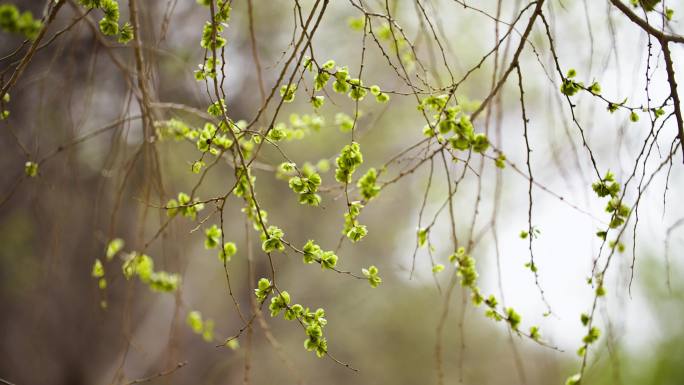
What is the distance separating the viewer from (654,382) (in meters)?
5.48

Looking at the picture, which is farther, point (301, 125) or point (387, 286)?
point (387, 286)

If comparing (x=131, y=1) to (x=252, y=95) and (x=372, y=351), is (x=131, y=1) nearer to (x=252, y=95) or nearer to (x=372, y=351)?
(x=252, y=95)

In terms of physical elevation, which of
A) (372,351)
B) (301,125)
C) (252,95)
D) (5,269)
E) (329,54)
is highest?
(329,54)

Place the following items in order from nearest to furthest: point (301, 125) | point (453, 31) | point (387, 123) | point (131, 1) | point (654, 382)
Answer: point (131, 1)
point (301, 125)
point (453, 31)
point (387, 123)
point (654, 382)

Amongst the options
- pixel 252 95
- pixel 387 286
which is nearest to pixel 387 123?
pixel 252 95

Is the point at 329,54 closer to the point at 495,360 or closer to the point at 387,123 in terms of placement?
the point at 387,123

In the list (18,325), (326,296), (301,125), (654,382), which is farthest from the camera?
(654,382)

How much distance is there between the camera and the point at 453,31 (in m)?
3.77

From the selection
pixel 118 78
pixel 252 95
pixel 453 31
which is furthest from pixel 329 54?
pixel 118 78

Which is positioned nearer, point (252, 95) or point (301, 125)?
point (301, 125)

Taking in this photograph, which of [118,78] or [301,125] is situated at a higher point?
[118,78]

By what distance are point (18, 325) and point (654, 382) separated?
223 inches

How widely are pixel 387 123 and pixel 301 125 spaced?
10.1 ft

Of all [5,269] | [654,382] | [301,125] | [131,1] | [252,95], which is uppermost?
[252,95]
